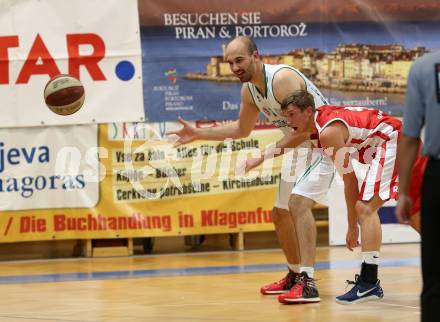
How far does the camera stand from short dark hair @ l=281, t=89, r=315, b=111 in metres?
7.13

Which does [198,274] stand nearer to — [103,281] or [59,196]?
[103,281]

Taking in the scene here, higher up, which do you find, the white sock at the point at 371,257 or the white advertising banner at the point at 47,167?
the white advertising banner at the point at 47,167

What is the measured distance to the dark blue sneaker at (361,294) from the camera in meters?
7.27

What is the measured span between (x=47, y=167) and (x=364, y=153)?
524cm

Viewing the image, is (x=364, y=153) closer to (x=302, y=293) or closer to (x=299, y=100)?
(x=299, y=100)

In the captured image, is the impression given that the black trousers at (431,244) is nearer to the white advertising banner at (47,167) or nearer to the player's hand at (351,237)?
the player's hand at (351,237)

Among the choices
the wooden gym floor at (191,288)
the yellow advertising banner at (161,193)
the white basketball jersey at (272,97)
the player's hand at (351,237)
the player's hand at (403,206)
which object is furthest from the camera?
the yellow advertising banner at (161,193)

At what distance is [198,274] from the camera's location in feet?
31.3

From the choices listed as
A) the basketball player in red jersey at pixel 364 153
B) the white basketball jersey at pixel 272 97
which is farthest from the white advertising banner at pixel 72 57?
the basketball player in red jersey at pixel 364 153

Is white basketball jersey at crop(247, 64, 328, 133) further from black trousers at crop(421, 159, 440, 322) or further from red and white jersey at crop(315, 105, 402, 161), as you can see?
black trousers at crop(421, 159, 440, 322)

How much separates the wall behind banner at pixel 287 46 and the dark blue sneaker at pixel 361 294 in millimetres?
4768

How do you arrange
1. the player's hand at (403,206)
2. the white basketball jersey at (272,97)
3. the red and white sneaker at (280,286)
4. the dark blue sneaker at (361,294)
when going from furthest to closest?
1. the red and white sneaker at (280,286)
2. the white basketball jersey at (272,97)
3. the dark blue sneaker at (361,294)
4. the player's hand at (403,206)

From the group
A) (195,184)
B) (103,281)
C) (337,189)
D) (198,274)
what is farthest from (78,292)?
(337,189)

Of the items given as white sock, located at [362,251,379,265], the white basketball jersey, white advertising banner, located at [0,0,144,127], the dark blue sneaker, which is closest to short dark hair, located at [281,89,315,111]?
the white basketball jersey
